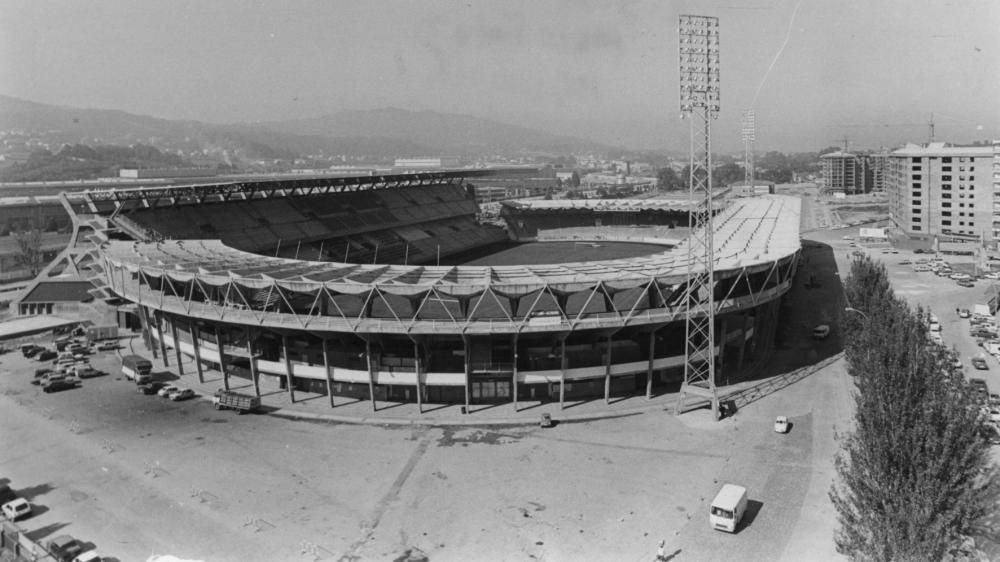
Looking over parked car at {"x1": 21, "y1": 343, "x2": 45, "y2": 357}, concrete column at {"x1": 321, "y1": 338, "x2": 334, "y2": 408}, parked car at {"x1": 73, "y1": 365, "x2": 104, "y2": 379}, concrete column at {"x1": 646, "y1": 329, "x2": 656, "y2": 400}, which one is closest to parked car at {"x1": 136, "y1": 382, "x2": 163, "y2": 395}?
parked car at {"x1": 73, "y1": 365, "x2": 104, "y2": 379}

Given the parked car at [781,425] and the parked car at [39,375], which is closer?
the parked car at [781,425]

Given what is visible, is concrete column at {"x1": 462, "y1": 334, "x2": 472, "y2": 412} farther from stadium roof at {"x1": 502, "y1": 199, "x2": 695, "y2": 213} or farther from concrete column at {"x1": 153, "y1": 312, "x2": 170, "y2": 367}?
stadium roof at {"x1": 502, "y1": 199, "x2": 695, "y2": 213}

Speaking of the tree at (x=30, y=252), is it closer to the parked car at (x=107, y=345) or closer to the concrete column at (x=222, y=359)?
the parked car at (x=107, y=345)

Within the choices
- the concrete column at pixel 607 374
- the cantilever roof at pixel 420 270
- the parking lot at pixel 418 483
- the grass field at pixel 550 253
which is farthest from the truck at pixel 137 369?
the grass field at pixel 550 253

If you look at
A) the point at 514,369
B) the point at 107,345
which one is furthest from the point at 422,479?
the point at 107,345

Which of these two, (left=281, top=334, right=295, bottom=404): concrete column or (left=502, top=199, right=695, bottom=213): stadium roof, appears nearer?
(left=281, top=334, right=295, bottom=404): concrete column

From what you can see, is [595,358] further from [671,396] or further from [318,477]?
[318,477]
